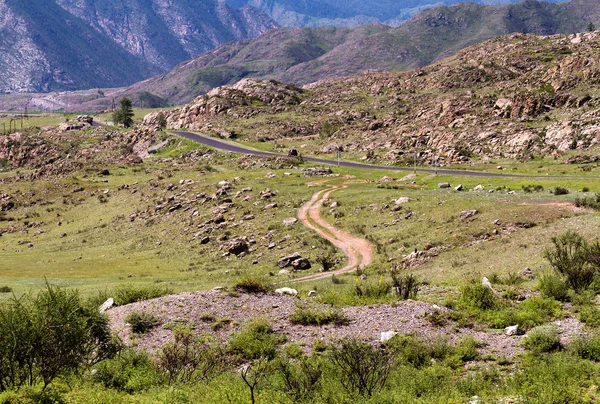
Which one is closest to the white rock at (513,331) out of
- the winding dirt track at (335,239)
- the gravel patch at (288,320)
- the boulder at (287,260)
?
the gravel patch at (288,320)

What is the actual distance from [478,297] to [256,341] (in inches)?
396

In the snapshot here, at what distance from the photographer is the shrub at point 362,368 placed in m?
13.5

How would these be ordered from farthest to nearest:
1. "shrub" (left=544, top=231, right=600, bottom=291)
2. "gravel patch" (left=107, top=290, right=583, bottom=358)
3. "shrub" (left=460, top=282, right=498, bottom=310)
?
"shrub" (left=544, top=231, right=600, bottom=291) → "shrub" (left=460, top=282, right=498, bottom=310) → "gravel patch" (left=107, top=290, right=583, bottom=358)

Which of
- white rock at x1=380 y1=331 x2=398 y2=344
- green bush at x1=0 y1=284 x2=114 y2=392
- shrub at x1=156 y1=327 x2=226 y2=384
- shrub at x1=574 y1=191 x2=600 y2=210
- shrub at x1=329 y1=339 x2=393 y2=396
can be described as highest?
green bush at x1=0 y1=284 x2=114 y2=392

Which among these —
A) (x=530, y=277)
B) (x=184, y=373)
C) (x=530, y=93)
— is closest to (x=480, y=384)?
(x=184, y=373)

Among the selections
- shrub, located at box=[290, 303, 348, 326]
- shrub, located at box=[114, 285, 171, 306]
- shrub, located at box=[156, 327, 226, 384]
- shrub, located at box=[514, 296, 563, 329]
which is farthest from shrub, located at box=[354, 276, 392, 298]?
shrub, located at box=[114, 285, 171, 306]

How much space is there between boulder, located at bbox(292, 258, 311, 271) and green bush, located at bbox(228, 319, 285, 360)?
54.3 ft

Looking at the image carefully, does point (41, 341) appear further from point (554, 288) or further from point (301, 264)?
point (301, 264)

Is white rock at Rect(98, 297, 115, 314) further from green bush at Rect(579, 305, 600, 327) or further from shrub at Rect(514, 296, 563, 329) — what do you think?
green bush at Rect(579, 305, 600, 327)

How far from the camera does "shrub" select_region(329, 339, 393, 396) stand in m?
13.5

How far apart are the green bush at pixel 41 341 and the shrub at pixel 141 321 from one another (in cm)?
430

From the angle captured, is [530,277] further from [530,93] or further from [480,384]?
[530,93]

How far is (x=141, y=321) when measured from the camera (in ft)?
64.6

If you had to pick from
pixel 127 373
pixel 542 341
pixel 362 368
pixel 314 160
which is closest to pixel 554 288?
pixel 542 341
